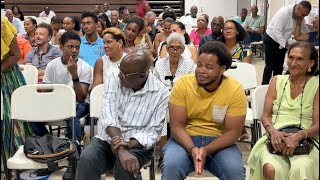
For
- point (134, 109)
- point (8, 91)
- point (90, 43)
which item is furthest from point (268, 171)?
point (90, 43)

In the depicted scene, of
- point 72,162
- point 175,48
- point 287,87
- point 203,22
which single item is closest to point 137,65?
point 72,162

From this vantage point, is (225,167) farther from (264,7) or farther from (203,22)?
(264,7)

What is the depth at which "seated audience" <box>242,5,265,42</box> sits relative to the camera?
10.2 meters

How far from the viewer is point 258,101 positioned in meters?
2.92

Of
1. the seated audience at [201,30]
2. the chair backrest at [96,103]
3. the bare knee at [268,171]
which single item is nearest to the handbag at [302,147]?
the bare knee at [268,171]

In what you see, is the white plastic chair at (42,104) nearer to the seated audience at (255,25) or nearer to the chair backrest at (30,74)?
the chair backrest at (30,74)

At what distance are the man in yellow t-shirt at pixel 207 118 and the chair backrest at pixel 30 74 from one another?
159cm

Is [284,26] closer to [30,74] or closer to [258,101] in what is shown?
[258,101]

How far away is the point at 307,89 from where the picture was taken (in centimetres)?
258

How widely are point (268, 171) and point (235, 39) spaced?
2366mm

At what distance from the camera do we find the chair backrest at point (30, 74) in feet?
12.0

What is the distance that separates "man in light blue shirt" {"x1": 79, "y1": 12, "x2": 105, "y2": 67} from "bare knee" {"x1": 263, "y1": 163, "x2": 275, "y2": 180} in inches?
99.0

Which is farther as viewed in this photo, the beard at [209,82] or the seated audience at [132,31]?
the seated audience at [132,31]

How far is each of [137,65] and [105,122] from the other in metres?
0.38
